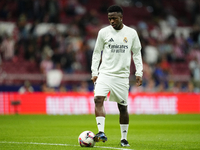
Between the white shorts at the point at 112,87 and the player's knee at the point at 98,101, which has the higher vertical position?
the white shorts at the point at 112,87

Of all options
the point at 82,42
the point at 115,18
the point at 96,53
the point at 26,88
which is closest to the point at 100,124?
the point at 96,53

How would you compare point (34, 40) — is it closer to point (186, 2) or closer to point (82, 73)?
point (82, 73)

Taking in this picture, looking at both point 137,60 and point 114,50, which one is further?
point 137,60

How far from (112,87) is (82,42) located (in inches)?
633

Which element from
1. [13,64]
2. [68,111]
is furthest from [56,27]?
[68,111]

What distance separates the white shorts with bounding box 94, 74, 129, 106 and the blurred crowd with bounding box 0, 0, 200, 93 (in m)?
13.4

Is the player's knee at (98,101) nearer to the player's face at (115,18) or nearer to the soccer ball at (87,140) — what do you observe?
the soccer ball at (87,140)

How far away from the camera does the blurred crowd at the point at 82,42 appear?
21.9m

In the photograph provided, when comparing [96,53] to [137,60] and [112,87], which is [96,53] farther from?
[137,60]

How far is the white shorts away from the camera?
770 cm

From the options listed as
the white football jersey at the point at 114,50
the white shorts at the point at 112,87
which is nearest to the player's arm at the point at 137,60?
the white football jersey at the point at 114,50

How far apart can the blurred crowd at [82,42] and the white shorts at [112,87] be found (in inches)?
528

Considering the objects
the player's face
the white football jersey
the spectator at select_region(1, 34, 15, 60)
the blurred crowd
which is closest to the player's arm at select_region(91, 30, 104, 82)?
the white football jersey

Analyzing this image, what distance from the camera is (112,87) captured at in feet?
25.5
